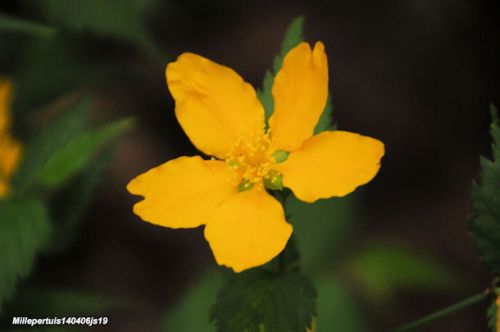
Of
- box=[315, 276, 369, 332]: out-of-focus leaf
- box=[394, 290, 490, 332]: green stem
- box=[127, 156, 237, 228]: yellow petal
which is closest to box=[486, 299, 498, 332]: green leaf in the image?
box=[394, 290, 490, 332]: green stem

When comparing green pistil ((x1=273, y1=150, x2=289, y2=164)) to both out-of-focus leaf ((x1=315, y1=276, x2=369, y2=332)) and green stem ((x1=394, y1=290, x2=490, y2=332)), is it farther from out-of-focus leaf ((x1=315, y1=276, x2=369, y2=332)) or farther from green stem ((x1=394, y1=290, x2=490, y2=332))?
out-of-focus leaf ((x1=315, y1=276, x2=369, y2=332))

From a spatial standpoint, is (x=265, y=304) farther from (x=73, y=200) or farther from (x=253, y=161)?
(x=73, y=200)

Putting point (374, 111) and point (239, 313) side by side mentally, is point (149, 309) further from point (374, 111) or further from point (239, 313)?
point (239, 313)

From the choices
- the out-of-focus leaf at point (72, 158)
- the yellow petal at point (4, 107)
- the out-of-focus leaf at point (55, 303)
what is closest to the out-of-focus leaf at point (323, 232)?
the out-of-focus leaf at point (55, 303)

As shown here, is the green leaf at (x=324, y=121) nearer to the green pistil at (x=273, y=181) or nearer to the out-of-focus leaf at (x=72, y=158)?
the green pistil at (x=273, y=181)

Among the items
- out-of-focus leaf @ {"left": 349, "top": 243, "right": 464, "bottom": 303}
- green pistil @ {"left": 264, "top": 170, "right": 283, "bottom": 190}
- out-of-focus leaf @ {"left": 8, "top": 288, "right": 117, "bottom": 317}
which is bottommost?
out-of-focus leaf @ {"left": 349, "top": 243, "right": 464, "bottom": 303}

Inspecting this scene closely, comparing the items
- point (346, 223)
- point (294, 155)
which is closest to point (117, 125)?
point (294, 155)
